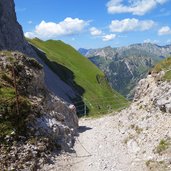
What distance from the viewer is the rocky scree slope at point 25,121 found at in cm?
3045

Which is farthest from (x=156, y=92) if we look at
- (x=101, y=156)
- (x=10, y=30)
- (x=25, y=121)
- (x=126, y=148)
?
(x=10, y=30)

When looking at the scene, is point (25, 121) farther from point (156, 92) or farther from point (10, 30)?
point (10, 30)

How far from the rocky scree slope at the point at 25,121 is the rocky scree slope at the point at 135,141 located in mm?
1708

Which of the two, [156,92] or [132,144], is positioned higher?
[156,92]

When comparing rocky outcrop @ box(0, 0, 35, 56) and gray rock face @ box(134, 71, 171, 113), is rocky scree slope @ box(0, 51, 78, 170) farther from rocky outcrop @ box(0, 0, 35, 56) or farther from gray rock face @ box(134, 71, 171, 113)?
rocky outcrop @ box(0, 0, 35, 56)

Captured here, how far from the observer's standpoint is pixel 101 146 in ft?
133

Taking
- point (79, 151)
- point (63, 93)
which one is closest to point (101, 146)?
point (79, 151)

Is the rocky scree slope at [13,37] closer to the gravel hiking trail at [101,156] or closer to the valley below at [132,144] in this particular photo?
the valley below at [132,144]

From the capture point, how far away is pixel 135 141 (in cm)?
3997

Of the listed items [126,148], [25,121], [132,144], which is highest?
[25,121]

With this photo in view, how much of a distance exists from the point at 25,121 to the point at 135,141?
41.2 feet

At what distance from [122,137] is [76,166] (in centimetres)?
1261

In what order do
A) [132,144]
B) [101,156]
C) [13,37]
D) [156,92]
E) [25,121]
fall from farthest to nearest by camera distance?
[13,37]
[156,92]
[132,144]
[101,156]
[25,121]

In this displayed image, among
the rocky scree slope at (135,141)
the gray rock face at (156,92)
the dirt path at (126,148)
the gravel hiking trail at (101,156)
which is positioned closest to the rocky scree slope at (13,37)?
the gray rock face at (156,92)
